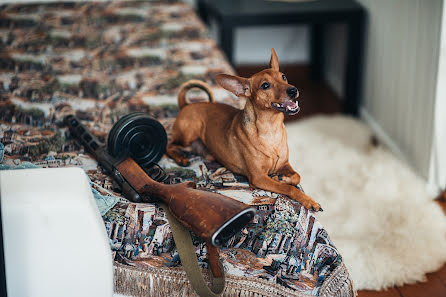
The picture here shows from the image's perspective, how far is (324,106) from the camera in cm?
323

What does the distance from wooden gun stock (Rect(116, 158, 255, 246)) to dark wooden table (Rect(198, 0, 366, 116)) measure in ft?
5.30

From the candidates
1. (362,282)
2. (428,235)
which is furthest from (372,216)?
(362,282)

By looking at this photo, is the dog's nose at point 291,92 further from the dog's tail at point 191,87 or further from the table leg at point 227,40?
the table leg at point 227,40

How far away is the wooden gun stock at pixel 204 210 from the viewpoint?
117 centimetres

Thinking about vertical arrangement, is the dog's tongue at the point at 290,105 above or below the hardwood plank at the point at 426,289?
above

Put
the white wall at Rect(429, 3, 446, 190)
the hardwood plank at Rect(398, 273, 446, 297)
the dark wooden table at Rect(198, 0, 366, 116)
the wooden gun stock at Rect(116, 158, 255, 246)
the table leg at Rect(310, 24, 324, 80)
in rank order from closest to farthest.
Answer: the wooden gun stock at Rect(116, 158, 255, 246)
the hardwood plank at Rect(398, 273, 446, 297)
the white wall at Rect(429, 3, 446, 190)
the dark wooden table at Rect(198, 0, 366, 116)
the table leg at Rect(310, 24, 324, 80)

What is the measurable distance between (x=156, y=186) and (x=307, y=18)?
1759 millimetres

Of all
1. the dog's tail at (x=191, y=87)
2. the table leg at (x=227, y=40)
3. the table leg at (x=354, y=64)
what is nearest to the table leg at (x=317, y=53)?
the table leg at (x=354, y=64)

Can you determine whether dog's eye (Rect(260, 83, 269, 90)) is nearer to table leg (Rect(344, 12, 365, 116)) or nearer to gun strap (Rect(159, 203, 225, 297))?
gun strap (Rect(159, 203, 225, 297))

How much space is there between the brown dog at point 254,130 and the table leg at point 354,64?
4.88 ft

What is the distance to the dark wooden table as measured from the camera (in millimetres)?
2830

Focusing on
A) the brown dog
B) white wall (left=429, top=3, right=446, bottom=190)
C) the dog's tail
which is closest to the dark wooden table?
white wall (left=429, top=3, right=446, bottom=190)

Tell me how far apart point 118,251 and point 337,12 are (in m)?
1.96

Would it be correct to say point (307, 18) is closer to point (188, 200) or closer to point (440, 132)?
point (440, 132)
